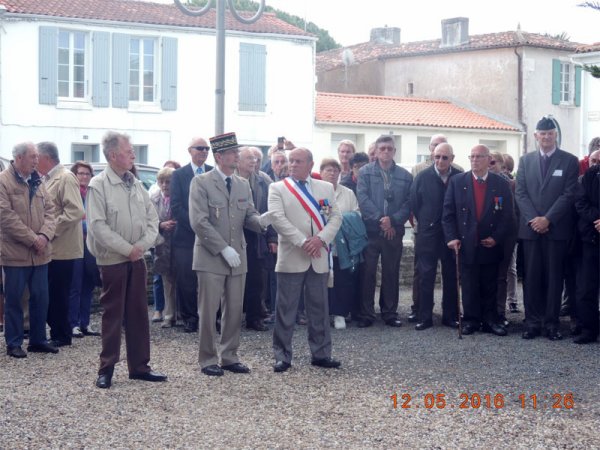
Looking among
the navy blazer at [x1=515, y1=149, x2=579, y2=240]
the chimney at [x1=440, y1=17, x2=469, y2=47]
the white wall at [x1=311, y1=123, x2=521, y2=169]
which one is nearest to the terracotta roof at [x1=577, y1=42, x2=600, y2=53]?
the white wall at [x1=311, y1=123, x2=521, y2=169]

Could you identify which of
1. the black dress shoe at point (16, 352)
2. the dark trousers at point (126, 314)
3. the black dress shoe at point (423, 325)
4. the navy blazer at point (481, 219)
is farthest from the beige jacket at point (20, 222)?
the navy blazer at point (481, 219)

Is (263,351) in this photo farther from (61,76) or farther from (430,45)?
(430,45)

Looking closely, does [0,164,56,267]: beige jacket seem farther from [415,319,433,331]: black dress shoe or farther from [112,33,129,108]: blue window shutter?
[112,33,129,108]: blue window shutter

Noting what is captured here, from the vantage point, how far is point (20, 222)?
9.21 meters

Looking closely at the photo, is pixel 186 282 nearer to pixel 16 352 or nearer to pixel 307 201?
pixel 16 352

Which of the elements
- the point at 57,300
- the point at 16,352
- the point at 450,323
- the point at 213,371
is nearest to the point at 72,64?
the point at 57,300

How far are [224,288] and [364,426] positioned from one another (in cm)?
240

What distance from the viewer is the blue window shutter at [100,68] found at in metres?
30.8

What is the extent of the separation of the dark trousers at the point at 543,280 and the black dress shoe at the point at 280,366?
3076 millimetres

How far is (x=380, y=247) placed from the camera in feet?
37.7

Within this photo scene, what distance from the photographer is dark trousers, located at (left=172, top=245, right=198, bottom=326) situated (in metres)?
10.8

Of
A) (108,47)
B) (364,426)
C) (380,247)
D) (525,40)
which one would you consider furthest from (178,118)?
(364,426)

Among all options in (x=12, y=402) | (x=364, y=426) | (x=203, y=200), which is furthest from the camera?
(x=203, y=200)

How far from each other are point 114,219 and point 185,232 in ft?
9.15
